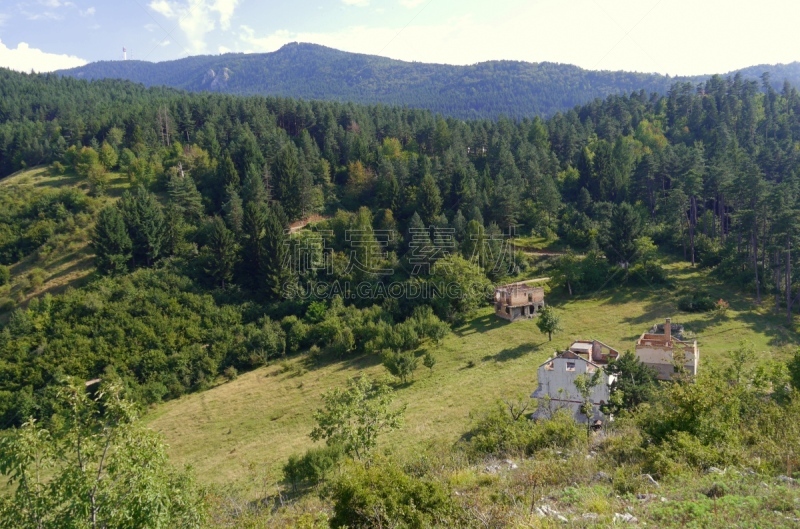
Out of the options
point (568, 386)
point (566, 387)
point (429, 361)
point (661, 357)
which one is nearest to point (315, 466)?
point (566, 387)

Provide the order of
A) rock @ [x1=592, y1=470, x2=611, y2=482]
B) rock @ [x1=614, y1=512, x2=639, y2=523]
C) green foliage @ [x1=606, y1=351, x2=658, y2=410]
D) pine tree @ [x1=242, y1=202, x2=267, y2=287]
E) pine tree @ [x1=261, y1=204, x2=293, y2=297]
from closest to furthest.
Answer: rock @ [x1=614, y1=512, x2=639, y2=523]
rock @ [x1=592, y1=470, x2=611, y2=482]
green foliage @ [x1=606, y1=351, x2=658, y2=410]
pine tree @ [x1=261, y1=204, x2=293, y2=297]
pine tree @ [x1=242, y1=202, x2=267, y2=287]

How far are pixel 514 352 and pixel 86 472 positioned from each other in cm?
3640

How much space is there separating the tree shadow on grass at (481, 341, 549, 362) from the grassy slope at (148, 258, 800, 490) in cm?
9

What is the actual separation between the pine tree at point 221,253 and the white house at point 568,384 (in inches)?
1430

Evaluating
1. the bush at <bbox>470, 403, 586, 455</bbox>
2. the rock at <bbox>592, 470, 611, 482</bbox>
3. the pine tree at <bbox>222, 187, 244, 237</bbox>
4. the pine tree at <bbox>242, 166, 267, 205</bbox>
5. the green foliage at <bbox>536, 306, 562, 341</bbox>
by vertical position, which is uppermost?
the pine tree at <bbox>242, 166, 267, 205</bbox>

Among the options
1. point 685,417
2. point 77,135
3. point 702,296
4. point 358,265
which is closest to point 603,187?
point 702,296

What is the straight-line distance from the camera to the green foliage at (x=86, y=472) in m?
8.44

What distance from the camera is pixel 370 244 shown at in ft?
177

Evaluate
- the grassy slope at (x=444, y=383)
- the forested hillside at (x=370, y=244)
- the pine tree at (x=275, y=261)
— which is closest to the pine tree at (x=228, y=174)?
the forested hillside at (x=370, y=244)

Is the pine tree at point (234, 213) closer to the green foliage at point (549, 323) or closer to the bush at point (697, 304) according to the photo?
the green foliage at point (549, 323)

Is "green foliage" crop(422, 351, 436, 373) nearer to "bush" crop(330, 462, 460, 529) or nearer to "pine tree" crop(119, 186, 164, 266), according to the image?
"bush" crop(330, 462, 460, 529)

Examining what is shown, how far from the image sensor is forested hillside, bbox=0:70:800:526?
2606 centimetres

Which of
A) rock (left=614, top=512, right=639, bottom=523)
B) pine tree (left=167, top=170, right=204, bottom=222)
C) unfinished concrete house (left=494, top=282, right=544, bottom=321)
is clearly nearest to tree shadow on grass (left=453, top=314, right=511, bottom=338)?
unfinished concrete house (left=494, top=282, right=544, bottom=321)

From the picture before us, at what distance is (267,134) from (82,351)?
45.6m
